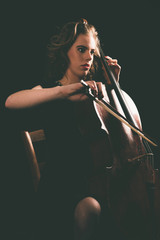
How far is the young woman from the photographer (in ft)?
2.35

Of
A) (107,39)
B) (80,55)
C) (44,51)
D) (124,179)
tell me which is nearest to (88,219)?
(124,179)

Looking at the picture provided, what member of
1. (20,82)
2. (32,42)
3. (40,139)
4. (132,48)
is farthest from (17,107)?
(132,48)

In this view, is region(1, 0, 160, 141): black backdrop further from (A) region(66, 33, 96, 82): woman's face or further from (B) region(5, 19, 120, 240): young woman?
(B) region(5, 19, 120, 240): young woman

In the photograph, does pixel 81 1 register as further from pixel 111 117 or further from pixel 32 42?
pixel 111 117

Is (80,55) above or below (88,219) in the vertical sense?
above

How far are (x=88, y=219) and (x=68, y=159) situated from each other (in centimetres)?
22

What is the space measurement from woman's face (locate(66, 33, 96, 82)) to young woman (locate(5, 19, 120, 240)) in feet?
0.51

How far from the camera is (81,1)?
137cm

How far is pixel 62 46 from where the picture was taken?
3.28 feet

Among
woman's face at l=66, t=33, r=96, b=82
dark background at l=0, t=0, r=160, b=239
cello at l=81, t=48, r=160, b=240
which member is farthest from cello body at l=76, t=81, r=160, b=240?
dark background at l=0, t=0, r=160, b=239

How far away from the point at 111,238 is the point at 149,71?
3.69 ft

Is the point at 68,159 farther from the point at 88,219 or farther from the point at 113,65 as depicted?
the point at 113,65

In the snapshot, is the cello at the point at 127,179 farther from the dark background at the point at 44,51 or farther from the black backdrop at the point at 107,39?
the black backdrop at the point at 107,39

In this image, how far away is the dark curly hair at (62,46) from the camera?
988 mm
